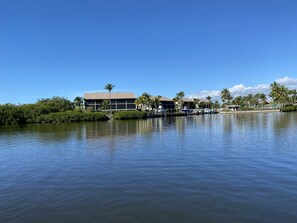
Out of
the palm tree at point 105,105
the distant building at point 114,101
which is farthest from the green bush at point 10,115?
the distant building at point 114,101

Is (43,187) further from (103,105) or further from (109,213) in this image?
(103,105)

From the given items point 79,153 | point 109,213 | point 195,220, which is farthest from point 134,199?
point 79,153

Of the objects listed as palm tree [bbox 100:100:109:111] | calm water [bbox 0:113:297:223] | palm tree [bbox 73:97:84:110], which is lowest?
calm water [bbox 0:113:297:223]

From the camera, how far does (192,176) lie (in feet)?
53.6

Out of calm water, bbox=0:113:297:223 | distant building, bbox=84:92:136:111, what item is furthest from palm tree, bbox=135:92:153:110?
calm water, bbox=0:113:297:223

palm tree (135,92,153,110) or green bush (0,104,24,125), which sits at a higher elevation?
palm tree (135,92,153,110)

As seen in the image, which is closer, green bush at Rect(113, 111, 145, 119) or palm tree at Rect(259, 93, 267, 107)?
green bush at Rect(113, 111, 145, 119)

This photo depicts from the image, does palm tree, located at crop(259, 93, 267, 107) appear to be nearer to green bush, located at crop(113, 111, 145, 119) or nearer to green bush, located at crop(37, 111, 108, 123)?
green bush, located at crop(113, 111, 145, 119)

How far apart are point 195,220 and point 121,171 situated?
9.27 meters

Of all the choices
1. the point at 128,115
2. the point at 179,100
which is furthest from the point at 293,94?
the point at 128,115

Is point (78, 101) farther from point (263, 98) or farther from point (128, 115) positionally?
point (263, 98)

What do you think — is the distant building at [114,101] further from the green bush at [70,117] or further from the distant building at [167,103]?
the green bush at [70,117]

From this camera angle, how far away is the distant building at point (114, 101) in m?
154

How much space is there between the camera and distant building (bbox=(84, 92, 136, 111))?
153950mm
